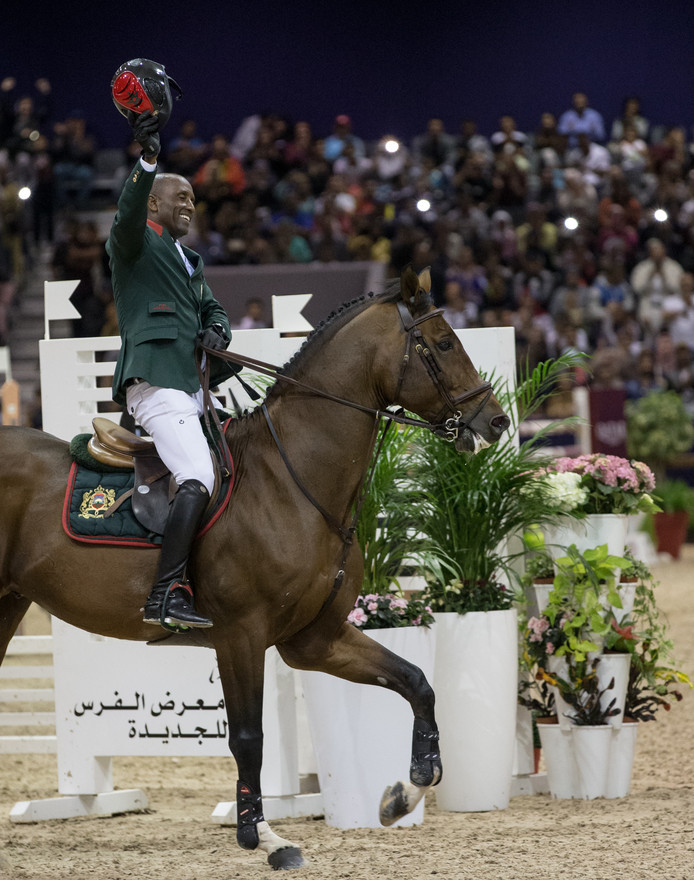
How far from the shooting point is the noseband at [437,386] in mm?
3992

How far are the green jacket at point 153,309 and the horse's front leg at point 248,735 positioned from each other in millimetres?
951

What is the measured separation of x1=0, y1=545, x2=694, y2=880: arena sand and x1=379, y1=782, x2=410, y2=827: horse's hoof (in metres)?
0.16

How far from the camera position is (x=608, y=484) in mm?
5164

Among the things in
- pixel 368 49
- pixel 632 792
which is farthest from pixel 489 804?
pixel 368 49

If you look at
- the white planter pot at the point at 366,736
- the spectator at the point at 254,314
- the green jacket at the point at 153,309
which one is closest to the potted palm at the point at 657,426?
the spectator at the point at 254,314

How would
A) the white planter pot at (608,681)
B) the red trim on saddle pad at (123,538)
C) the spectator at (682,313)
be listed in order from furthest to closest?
1. the spectator at (682,313)
2. the white planter pot at (608,681)
3. the red trim on saddle pad at (123,538)

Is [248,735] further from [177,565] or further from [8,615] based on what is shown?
[8,615]

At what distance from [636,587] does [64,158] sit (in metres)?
14.2

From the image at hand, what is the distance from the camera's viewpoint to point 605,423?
1248cm

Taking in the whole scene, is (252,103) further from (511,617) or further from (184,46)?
(511,617)

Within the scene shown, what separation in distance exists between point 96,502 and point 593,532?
2196 millimetres

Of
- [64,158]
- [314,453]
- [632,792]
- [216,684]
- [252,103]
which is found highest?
[252,103]

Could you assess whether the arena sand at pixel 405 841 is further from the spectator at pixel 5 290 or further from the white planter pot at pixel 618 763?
the spectator at pixel 5 290

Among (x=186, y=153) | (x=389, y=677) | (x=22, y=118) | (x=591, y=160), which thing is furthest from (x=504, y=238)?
(x=389, y=677)
